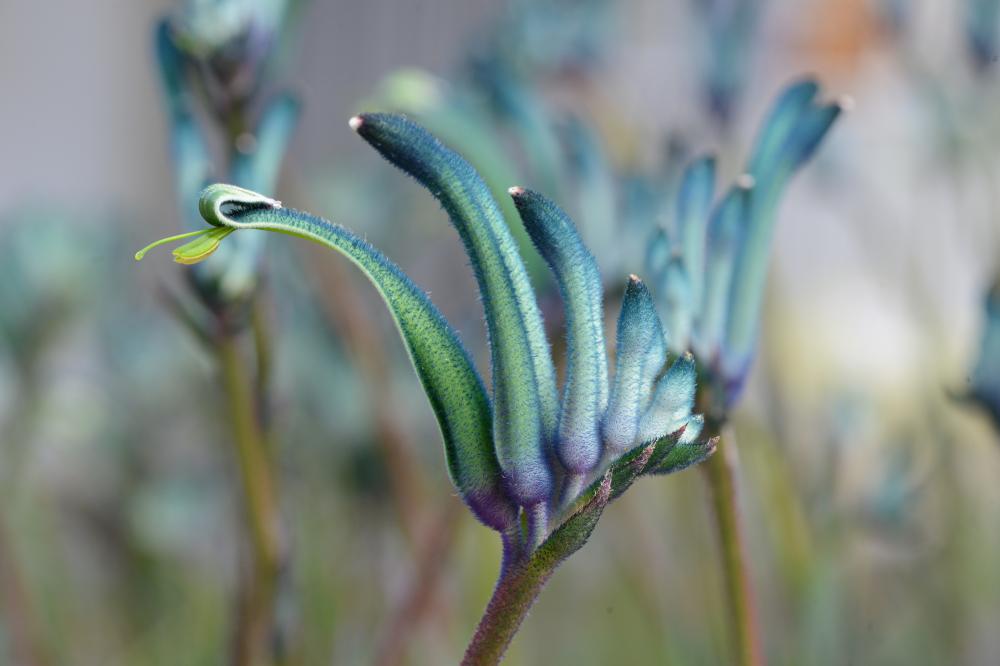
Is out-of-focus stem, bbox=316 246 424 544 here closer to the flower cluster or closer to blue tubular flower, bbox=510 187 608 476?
the flower cluster

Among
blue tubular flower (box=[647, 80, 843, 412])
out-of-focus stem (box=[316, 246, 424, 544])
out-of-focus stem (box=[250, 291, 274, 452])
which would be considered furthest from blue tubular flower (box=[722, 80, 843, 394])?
out-of-focus stem (box=[316, 246, 424, 544])

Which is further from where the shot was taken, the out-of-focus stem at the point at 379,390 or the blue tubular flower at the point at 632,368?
the out-of-focus stem at the point at 379,390

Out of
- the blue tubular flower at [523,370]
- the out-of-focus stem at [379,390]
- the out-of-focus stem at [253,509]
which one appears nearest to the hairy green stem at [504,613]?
the blue tubular flower at [523,370]

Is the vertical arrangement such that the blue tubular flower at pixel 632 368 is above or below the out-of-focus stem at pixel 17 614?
Answer: above

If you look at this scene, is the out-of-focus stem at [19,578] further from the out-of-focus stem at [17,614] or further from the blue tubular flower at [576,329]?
the blue tubular flower at [576,329]

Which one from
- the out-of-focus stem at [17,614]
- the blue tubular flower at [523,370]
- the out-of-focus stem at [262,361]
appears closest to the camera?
the blue tubular flower at [523,370]

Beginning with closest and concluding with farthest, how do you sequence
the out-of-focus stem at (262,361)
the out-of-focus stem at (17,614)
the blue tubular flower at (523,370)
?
the blue tubular flower at (523,370)
the out-of-focus stem at (262,361)
the out-of-focus stem at (17,614)
